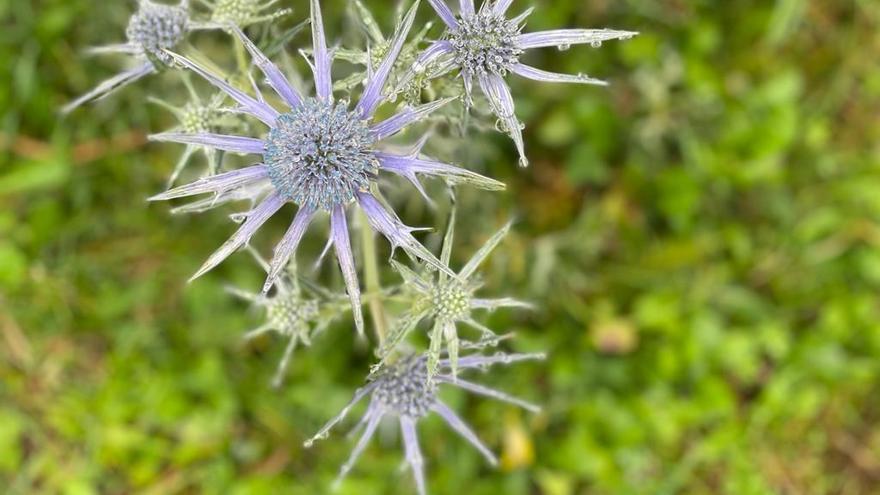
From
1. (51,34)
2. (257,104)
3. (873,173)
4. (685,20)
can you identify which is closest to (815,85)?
(873,173)

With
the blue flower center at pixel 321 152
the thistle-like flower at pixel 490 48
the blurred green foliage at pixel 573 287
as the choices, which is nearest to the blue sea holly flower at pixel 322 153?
the blue flower center at pixel 321 152

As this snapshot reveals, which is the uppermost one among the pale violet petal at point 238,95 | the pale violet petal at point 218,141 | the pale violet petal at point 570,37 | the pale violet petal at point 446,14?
the pale violet petal at point 446,14

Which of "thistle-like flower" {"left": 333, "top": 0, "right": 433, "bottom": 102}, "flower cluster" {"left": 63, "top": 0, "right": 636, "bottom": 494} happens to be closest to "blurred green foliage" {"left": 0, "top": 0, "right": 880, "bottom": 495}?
"flower cluster" {"left": 63, "top": 0, "right": 636, "bottom": 494}

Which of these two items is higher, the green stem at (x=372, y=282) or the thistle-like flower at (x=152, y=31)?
the thistle-like flower at (x=152, y=31)

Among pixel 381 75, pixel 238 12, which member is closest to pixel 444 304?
pixel 381 75

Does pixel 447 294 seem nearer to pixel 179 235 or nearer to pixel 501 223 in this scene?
pixel 501 223

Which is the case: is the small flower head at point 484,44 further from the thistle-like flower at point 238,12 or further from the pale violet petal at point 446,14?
the thistle-like flower at point 238,12

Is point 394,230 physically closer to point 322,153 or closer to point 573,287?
point 322,153
